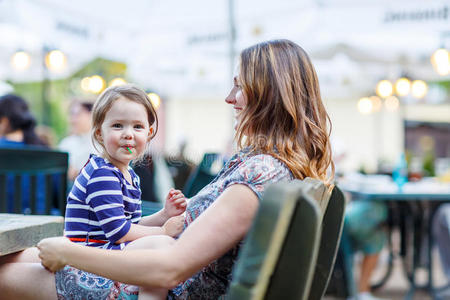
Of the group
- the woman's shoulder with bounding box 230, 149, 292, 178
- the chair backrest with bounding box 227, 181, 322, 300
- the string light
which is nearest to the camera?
the chair backrest with bounding box 227, 181, 322, 300

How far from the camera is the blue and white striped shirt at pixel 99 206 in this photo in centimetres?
143

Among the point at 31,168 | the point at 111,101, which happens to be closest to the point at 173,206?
the point at 111,101

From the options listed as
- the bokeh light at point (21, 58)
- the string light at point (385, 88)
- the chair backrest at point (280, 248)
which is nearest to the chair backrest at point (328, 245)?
the chair backrest at point (280, 248)

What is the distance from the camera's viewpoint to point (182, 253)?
116cm

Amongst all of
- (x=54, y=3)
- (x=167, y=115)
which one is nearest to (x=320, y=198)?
(x=54, y=3)

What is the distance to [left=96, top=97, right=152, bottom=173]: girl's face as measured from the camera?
1538mm

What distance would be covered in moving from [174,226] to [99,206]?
0.21 meters

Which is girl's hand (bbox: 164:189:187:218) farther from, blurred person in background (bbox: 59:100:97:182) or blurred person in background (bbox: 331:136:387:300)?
A: blurred person in background (bbox: 331:136:387:300)

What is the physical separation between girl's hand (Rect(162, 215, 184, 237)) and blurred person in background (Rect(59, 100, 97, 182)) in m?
2.67

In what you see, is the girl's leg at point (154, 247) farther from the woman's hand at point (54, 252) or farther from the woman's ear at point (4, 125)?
the woman's ear at point (4, 125)

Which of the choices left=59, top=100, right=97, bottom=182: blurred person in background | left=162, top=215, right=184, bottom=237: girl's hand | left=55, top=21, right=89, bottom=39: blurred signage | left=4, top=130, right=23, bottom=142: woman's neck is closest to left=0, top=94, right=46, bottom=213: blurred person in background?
left=4, top=130, right=23, bottom=142: woman's neck

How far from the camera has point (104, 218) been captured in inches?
56.3

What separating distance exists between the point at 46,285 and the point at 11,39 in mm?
4644

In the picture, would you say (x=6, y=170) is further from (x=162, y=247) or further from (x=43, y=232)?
(x=162, y=247)
